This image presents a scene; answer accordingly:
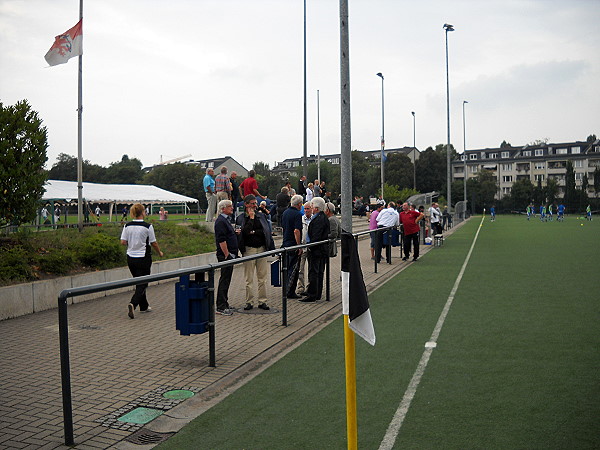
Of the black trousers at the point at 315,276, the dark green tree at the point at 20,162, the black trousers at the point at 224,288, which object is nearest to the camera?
the black trousers at the point at 224,288

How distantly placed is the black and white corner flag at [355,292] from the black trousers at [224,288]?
3.82m

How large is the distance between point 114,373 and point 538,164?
125733 mm

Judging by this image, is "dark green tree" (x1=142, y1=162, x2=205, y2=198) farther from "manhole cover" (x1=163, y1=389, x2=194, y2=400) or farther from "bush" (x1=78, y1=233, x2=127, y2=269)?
"manhole cover" (x1=163, y1=389, x2=194, y2=400)

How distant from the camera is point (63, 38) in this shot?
53.4 ft

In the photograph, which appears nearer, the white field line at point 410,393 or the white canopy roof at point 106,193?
the white field line at point 410,393

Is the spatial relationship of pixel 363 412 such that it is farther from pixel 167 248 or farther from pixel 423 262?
pixel 423 262

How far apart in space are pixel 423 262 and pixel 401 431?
15110 millimetres

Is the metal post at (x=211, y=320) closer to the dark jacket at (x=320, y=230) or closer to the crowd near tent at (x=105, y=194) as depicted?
the dark jacket at (x=320, y=230)

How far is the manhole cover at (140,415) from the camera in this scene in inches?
202

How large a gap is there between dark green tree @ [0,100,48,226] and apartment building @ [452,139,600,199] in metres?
108

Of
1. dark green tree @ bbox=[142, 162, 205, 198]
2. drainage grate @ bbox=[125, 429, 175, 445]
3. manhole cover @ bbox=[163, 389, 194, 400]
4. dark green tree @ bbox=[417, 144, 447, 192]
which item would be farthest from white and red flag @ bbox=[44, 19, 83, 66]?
dark green tree @ bbox=[417, 144, 447, 192]

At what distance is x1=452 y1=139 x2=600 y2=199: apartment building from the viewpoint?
378ft

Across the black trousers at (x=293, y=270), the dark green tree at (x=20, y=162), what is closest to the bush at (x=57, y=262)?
the dark green tree at (x=20, y=162)

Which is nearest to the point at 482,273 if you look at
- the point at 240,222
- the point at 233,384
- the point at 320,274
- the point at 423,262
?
the point at 423,262
